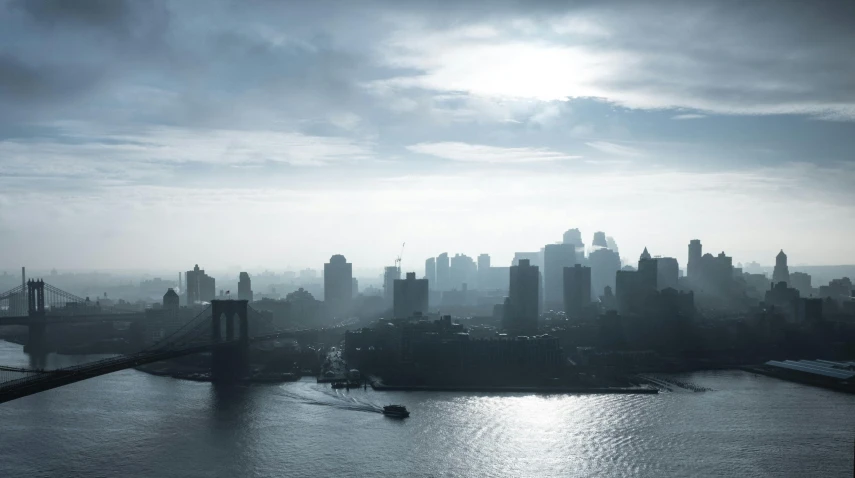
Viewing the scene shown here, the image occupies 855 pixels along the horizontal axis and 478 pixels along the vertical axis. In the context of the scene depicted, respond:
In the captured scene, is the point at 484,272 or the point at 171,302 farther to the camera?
the point at 484,272

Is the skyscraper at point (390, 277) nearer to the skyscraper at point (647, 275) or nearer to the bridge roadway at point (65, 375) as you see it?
the skyscraper at point (647, 275)

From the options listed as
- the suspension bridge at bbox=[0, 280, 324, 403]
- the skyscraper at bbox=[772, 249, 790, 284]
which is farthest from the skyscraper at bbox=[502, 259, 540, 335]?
A: the skyscraper at bbox=[772, 249, 790, 284]

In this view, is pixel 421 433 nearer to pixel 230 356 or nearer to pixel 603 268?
pixel 230 356

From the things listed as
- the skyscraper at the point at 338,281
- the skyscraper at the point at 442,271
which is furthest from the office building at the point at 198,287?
the skyscraper at the point at 442,271

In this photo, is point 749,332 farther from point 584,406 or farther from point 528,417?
point 528,417

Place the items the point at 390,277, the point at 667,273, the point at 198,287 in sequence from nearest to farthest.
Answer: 1. the point at 667,273
2. the point at 198,287
3. the point at 390,277

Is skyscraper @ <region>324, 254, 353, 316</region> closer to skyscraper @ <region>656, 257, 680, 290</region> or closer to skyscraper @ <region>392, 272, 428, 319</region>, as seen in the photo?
skyscraper @ <region>392, 272, 428, 319</region>

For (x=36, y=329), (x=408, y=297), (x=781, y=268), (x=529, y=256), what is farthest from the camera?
(x=529, y=256)

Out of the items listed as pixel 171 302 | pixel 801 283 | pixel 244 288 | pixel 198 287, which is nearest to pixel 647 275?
pixel 171 302
